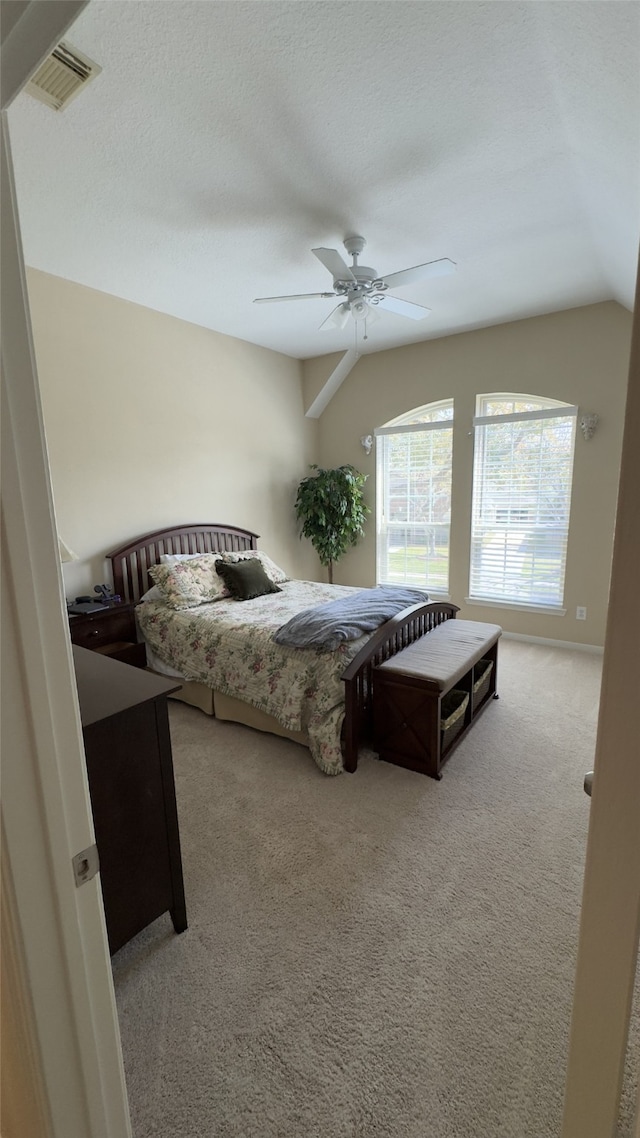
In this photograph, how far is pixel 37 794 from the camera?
0.65 metres

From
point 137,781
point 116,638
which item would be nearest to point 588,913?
point 137,781

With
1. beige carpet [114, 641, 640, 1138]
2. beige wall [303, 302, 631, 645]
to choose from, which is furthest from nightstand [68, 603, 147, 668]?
beige wall [303, 302, 631, 645]

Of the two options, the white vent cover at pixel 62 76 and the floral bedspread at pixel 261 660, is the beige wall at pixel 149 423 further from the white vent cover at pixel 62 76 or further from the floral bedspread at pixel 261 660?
the white vent cover at pixel 62 76

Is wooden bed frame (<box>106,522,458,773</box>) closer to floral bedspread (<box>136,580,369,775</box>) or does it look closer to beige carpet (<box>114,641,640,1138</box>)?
floral bedspread (<box>136,580,369,775</box>)

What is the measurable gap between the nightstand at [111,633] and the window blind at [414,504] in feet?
9.54

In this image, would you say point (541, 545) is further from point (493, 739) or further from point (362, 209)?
point (362, 209)

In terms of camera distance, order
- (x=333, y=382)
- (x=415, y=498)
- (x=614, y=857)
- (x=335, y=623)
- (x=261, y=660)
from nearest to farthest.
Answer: (x=614, y=857), (x=335, y=623), (x=261, y=660), (x=415, y=498), (x=333, y=382)

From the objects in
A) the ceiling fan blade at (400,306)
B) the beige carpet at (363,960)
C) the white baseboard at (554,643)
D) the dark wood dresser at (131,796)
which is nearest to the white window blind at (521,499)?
the white baseboard at (554,643)

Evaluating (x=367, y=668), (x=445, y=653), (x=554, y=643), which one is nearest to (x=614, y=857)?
(x=367, y=668)

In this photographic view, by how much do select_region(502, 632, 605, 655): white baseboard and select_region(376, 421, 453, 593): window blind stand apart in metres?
0.82

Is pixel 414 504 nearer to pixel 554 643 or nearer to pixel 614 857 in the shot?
pixel 554 643

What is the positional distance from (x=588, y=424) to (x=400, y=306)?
1980 millimetres

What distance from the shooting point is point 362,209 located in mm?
2471

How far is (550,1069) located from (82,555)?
349cm
